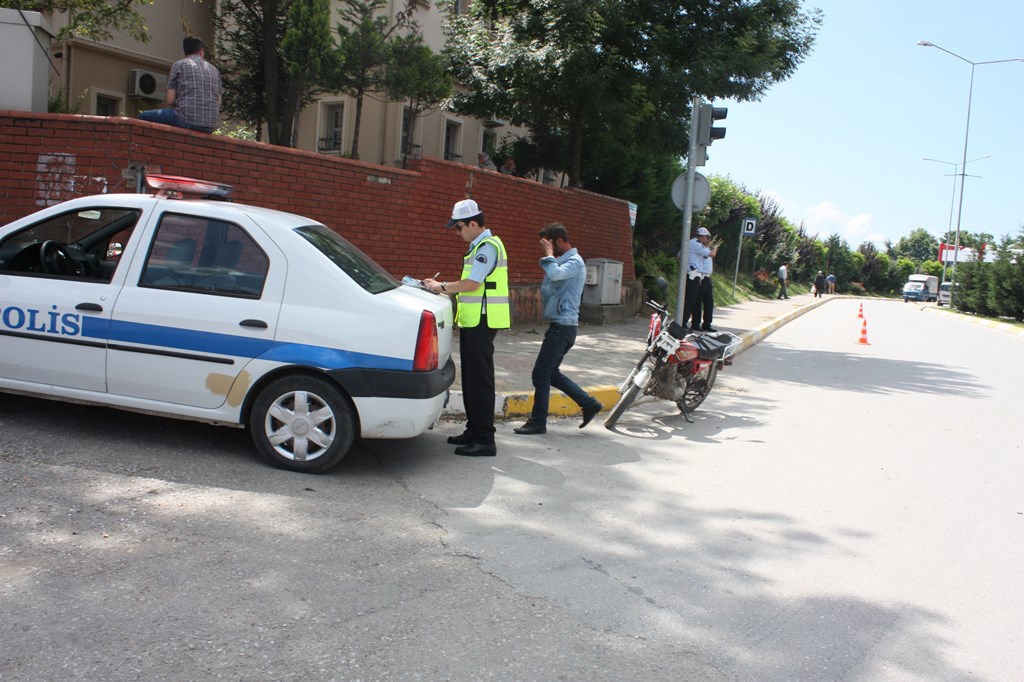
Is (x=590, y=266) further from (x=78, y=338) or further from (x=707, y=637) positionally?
(x=707, y=637)

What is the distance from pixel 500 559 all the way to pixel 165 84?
17.4 m

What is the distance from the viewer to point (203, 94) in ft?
27.5

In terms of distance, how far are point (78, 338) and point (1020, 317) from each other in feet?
116

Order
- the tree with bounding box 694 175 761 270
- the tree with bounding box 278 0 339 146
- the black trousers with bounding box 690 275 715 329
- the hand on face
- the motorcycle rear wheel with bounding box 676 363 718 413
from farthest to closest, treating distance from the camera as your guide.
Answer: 1. the tree with bounding box 694 175 761 270
2. the black trousers with bounding box 690 275 715 329
3. the tree with bounding box 278 0 339 146
4. the motorcycle rear wheel with bounding box 676 363 718 413
5. the hand on face

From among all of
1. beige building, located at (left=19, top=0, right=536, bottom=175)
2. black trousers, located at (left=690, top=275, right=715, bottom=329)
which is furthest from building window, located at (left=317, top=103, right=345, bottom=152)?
black trousers, located at (left=690, top=275, right=715, bottom=329)

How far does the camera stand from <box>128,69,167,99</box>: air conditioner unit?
17453mm

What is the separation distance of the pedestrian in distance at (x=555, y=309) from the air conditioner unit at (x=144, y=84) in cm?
1380

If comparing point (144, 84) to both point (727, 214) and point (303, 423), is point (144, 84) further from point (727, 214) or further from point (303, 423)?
point (727, 214)

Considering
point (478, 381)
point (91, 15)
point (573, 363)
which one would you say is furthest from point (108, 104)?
point (478, 381)

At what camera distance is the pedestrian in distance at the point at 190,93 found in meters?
8.27

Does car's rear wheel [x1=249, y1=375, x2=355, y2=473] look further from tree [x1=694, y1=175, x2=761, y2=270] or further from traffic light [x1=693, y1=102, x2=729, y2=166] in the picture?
tree [x1=694, y1=175, x2=761, y2=270]

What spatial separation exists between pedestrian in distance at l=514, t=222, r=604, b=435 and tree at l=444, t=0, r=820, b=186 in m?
8.16

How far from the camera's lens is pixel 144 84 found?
57.7ft

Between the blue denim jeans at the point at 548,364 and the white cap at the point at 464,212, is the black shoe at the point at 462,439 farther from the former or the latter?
the white cap at the point at 464,212
